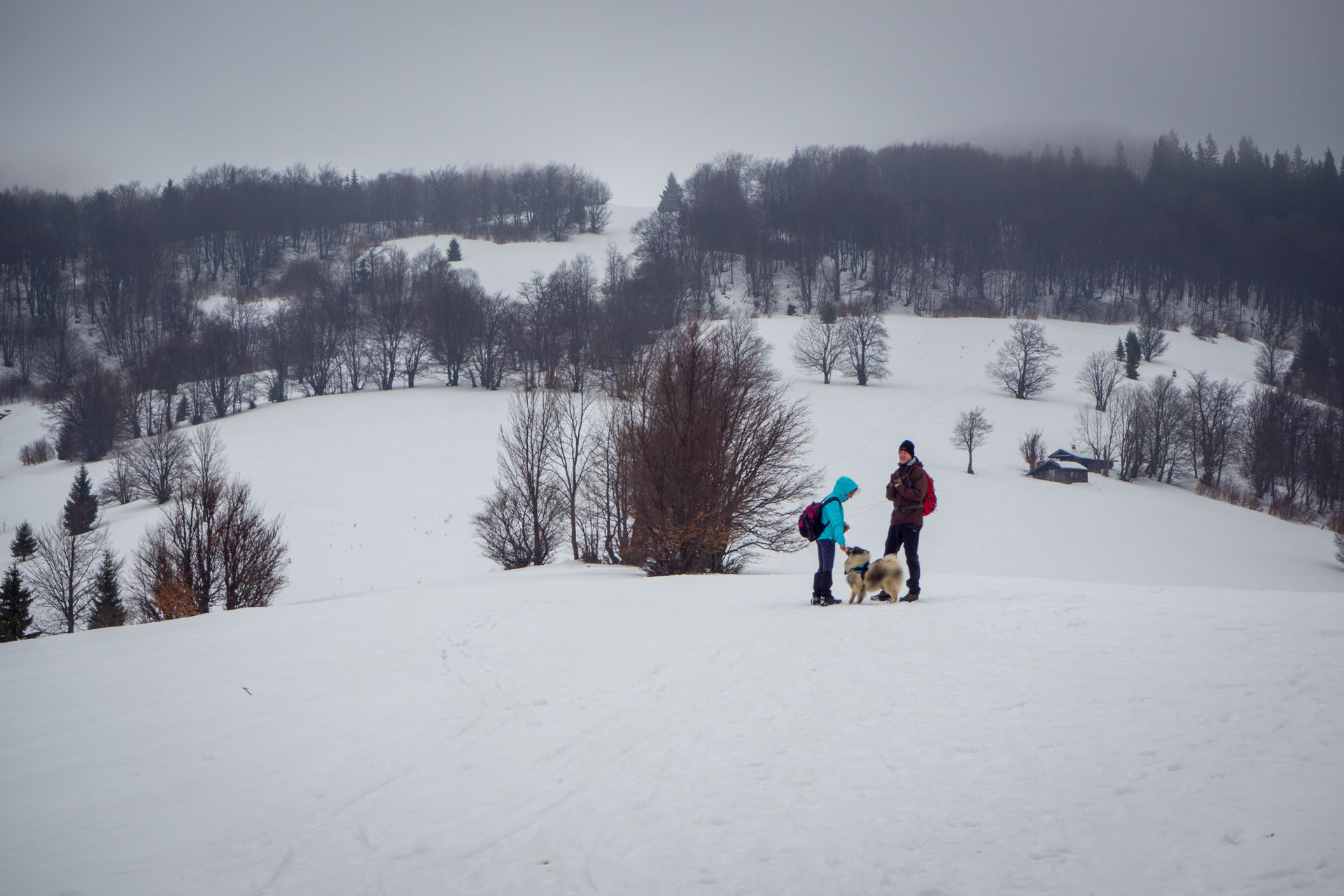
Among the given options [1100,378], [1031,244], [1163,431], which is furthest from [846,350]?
[1031,244]

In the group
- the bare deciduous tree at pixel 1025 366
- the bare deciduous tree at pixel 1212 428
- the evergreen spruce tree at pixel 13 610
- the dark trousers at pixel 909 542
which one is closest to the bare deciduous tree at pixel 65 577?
the evergreen spruce tree at pixel 13 610

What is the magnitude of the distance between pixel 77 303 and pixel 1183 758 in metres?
141

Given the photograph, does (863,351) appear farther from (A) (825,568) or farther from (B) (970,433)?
(A) (825,568)

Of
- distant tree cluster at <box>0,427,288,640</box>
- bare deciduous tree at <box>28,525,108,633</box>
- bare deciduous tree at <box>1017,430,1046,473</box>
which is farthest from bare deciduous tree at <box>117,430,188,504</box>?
bare deciduous tree at <box>1017,430,1046,473</box>

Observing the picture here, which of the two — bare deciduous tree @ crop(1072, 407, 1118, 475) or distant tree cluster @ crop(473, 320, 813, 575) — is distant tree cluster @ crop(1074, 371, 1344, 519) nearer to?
bare deciduous tree @ crop(1072, 407, 1118, 475)

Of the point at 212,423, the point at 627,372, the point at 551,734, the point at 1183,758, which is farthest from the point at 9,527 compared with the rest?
the point at 1183,758

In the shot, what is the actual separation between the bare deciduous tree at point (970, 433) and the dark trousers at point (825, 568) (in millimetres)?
50509

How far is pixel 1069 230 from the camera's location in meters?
121

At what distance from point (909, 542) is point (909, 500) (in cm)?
66

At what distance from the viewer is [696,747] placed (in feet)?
19.3

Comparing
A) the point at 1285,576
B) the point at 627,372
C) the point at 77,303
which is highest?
the point at 77,303

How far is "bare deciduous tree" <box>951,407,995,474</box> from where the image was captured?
57969mm

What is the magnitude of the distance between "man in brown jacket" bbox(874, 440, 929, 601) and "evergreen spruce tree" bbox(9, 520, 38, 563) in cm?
4275

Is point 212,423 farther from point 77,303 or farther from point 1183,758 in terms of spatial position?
point 1183,758
